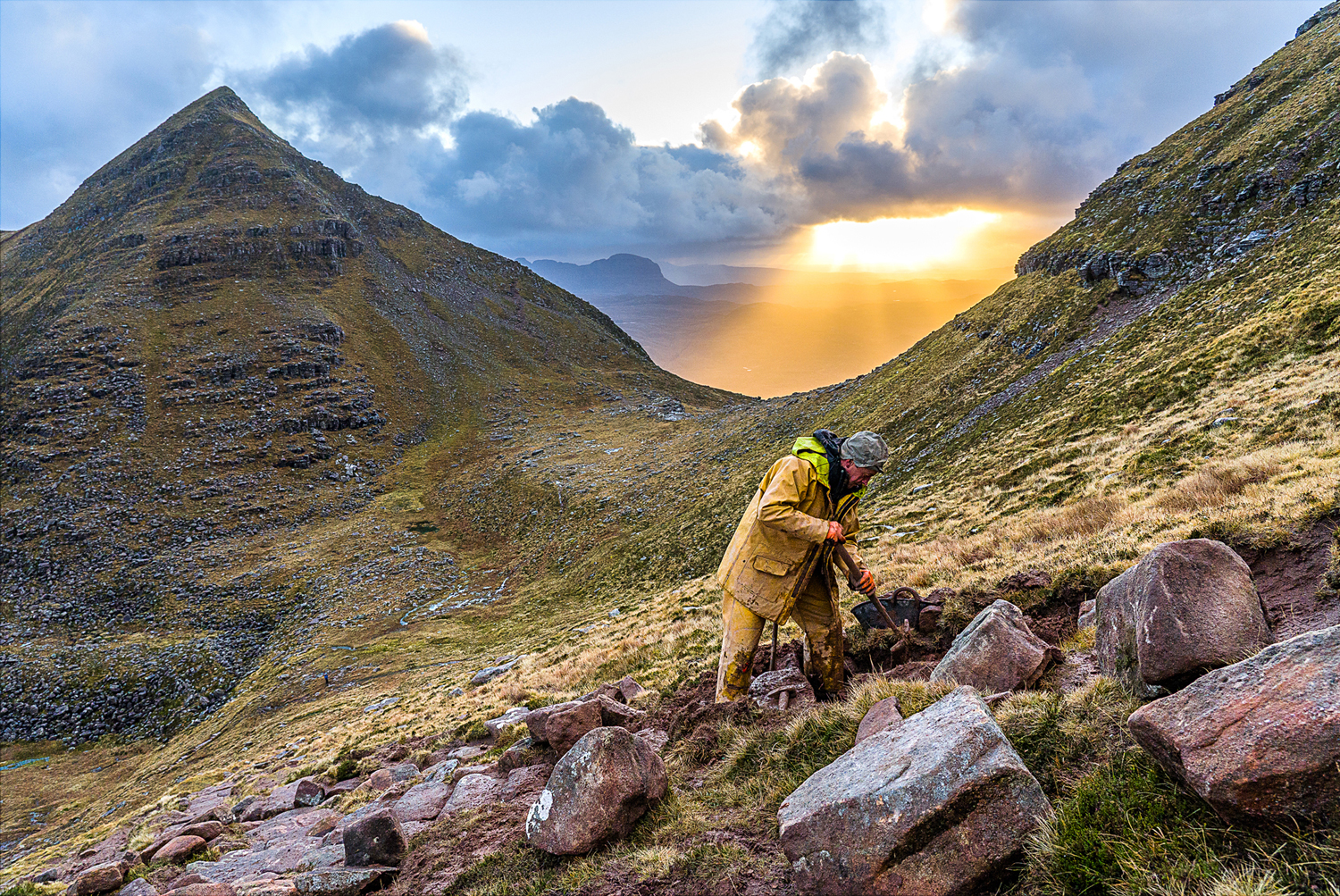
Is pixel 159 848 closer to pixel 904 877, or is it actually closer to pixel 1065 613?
pixel 904 877

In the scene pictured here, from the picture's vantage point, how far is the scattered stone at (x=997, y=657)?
21.2 feet

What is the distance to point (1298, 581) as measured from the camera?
22.2 feet

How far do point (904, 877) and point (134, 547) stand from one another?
8036 cm

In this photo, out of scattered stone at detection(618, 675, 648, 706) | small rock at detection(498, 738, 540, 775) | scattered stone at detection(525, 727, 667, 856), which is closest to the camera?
scattered stone at detection(525, 727, 667, 856)

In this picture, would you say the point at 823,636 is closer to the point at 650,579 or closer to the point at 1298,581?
the point at 1298,581

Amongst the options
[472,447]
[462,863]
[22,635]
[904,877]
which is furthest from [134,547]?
[904,877]

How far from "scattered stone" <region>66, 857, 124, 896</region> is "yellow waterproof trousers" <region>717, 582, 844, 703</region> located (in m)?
10.2

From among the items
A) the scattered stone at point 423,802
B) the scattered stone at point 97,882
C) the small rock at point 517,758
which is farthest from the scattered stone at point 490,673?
the small rock at point 517,758

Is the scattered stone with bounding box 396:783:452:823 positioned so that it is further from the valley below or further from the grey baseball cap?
the grey baseball cap

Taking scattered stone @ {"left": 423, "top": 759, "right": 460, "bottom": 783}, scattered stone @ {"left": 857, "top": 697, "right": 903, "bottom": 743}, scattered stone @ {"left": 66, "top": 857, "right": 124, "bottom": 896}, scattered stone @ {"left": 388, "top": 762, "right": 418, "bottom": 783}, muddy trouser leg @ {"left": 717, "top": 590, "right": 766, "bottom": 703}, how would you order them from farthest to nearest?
scattered stone @ {"left": 388, "top": 762, "right": 418, "bottom": 783}
scattered stone @ {"left": 423, "top": 759, "right": 460, "bottom": 783}
scattered stone @ {"left": 66, "top": 857, "right": 124, "bottom": 896}
muddy trouser leg @ {"left": 717, "top": 590, "right": 766, "bottom": 703}
scattered stone @ {"left": 857, "top": 697, "right": 903, "bottom": 743}

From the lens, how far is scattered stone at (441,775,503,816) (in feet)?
28.5

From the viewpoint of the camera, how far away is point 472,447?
3553 inches

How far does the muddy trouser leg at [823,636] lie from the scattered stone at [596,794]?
328 cm

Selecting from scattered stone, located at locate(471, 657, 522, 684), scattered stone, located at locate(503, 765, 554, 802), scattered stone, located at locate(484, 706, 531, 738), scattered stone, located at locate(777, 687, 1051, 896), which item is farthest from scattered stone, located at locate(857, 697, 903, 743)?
scattered stone, located at locate(471, 657, 522, 684)
